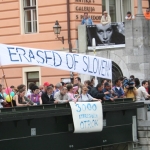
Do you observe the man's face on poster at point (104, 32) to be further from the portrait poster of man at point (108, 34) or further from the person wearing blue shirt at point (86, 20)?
the person wearing blue shirt at point (86, 20)

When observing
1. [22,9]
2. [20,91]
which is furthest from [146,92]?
[22,9]

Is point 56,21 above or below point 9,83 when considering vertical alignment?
above

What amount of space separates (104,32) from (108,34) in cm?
18

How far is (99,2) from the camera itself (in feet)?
96.0

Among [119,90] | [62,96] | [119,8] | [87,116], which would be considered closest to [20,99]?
[62,96]

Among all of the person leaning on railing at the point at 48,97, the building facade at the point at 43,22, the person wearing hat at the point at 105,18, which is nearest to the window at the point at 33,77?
the building facade at the point at 43,22

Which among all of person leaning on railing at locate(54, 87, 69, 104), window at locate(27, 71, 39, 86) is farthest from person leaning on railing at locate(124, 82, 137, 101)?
window at locate(27, 71, 39, 86)

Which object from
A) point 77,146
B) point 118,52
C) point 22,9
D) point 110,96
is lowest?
point 77,146

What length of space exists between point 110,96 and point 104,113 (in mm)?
820

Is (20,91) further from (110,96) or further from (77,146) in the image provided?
(110,96)

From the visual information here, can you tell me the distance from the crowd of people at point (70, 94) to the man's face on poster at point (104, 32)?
686 centimetres

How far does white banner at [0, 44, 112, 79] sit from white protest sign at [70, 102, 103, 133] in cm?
110

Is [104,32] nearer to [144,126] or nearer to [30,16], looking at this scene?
[30,16]

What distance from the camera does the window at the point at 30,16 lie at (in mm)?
29781
